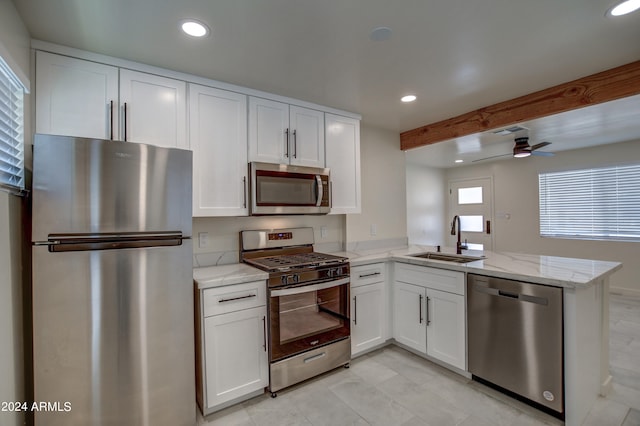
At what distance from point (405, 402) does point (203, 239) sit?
6.50 ft

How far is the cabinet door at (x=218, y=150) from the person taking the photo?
2178mm

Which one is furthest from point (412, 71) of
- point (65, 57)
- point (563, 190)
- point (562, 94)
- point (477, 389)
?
point (563, 190)

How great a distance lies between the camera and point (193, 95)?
2168mm

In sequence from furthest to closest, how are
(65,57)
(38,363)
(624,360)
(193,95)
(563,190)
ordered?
(563,190) < (624,360) < (193,95) < (65,57) < (38,363)

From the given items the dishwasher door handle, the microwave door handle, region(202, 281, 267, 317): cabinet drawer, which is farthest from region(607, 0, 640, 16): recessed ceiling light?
region(202, 281, 267, 317): cabinet drawer

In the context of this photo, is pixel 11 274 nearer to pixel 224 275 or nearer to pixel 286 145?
pixel 224 275

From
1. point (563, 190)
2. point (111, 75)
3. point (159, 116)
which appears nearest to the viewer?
point (111, 75)

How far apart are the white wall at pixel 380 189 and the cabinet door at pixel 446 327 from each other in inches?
44.3

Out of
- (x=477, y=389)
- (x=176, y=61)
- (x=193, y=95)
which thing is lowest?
(x=477, y=389)

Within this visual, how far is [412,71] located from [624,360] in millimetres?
3133

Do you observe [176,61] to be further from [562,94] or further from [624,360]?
[624,360]

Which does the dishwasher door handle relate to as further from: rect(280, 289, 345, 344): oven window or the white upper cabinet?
the white upper cabinet

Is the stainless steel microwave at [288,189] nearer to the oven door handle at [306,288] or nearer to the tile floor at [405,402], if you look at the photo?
the oven door handle at [306,288]

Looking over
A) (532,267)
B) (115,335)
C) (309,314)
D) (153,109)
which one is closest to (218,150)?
(153,109)
